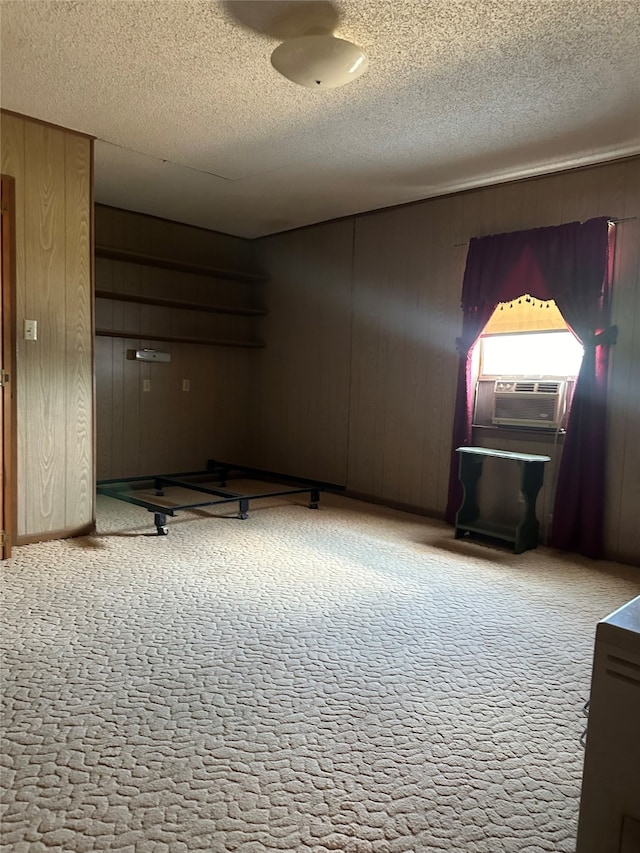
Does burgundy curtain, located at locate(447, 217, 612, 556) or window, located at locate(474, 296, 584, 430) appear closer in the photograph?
burgundy curtain, located at locate(447, 217, 612, 556)

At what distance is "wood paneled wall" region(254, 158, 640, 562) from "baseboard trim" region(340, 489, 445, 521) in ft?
0.08

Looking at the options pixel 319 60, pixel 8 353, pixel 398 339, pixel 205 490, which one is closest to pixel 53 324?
pixel 8 353

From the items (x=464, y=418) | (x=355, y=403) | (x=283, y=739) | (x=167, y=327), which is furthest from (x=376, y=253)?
(x=283, y=739)

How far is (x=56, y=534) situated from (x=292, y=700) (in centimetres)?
241

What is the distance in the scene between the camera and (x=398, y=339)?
5.14m

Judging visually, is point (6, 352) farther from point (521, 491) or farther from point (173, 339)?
point (521, 491)

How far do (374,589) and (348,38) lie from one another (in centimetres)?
267

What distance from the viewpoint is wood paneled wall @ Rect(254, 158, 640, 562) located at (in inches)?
152

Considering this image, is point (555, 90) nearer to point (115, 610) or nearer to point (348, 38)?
point (348, 38)

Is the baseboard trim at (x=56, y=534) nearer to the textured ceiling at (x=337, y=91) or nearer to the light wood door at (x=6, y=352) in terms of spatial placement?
the light wood door at (x=6, y=352)

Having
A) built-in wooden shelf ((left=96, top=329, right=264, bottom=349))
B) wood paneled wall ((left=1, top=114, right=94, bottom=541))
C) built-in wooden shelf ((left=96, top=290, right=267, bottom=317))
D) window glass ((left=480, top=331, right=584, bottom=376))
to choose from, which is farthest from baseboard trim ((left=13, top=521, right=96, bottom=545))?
window glass ((left=480, top=331, right=584, bottom=376))

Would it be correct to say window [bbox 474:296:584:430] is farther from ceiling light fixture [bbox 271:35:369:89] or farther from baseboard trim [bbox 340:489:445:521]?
ceiling light fixture [bbox 271:35:369:89]

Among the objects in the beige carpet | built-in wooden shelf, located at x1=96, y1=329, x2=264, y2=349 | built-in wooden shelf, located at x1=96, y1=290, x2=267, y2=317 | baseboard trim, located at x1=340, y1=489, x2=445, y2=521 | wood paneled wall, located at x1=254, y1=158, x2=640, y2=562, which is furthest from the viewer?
built-in wooden shelf, located at x1=96, y1=329, x2=264, y2=349

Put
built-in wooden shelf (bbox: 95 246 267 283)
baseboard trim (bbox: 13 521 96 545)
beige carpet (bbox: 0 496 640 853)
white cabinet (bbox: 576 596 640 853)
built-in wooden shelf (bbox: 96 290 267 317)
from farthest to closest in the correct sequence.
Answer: built-in wooden shelf (bbox: 96 290 267 317)
built-in wooden shelf (bbox: 95 246 267 283)
baseboard trim (bbox: 13 521 96 545)
beige carpet (bbox: 0 496 640 853)
white cabinet (bbox: 576 596 640 853)
